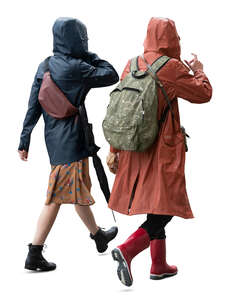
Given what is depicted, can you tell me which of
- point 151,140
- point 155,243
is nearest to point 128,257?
point 155,243

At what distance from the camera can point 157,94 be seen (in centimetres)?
659

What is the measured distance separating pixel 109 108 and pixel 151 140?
483 mm

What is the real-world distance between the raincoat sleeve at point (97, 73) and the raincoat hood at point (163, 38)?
74 centimetres

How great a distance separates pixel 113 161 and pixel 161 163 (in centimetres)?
57

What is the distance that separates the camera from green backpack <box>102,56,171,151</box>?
6.55 meters

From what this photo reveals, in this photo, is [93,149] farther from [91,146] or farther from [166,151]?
[166,151]

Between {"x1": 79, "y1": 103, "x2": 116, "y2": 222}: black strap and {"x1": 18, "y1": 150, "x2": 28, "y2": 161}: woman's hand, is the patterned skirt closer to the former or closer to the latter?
{"x1": 79, "y1": 103, "x2": 116, "y2": 222}: black strap

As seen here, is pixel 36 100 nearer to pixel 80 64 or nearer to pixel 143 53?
pixel 80 64

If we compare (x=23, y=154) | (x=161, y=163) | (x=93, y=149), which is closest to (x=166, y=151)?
(x=161, y=163)

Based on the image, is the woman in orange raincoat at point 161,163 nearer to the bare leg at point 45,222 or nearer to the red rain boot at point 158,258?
the red rain boot at point 158,258

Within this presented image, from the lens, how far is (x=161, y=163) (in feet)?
21.8

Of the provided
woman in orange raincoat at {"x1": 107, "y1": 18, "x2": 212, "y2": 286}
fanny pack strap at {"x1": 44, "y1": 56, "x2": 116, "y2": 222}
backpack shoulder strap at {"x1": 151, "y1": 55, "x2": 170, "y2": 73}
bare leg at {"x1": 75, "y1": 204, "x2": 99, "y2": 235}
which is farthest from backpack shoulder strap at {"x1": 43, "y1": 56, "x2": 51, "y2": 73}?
bare leg at {"x1": 75, "y1": 204, "x2": 99, "y2": 235}

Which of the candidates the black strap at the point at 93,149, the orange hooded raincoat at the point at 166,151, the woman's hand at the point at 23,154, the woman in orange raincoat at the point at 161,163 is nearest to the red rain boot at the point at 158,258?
the woman in orange raincoat at the point at 161,163

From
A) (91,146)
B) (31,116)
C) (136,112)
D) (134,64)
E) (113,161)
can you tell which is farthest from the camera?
(31,116)
